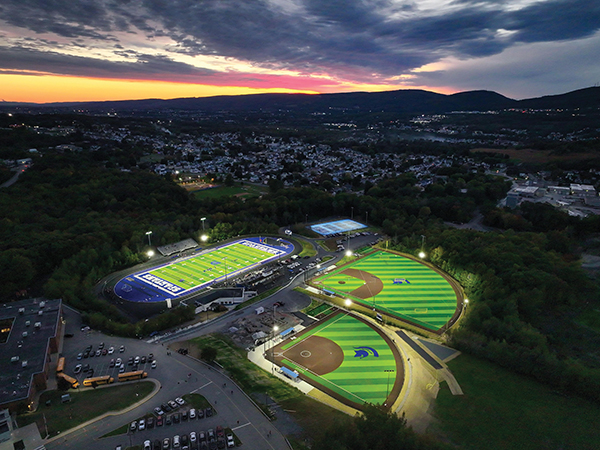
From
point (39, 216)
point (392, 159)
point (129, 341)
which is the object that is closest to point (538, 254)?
point (129, 341)

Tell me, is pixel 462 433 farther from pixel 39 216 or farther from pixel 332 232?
Answer: pixel 39 216

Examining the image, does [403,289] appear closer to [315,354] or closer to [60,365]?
[315,354]

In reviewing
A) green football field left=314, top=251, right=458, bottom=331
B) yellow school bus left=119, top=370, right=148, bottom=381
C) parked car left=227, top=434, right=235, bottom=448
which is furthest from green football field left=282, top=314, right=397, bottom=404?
yellow school bus left=119, top=370, right=148, bottom=381

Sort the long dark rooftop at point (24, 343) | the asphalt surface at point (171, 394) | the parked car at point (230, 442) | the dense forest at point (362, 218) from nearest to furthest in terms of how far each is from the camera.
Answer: the parked car at point (230, 442) < the asphalt surface at point (171, 394) < the long dark rooftop at point (24, 343) < the dense forest at point (362, 218)

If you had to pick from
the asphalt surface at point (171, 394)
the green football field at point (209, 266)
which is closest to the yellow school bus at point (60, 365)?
the asphalt surface at point (171, 394)

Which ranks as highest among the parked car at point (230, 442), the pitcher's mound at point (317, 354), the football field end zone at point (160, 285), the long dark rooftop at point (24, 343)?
the parked car at point (230, 442)

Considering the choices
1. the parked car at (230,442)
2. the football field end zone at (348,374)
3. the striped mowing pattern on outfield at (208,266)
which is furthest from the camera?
the striped mowing pattern on outfield at (208,266)

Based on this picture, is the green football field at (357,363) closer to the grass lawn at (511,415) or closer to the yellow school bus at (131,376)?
the grass lawn at (511,415)

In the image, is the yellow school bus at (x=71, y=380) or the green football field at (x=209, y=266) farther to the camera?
the green football field at (x=209, y=266)
